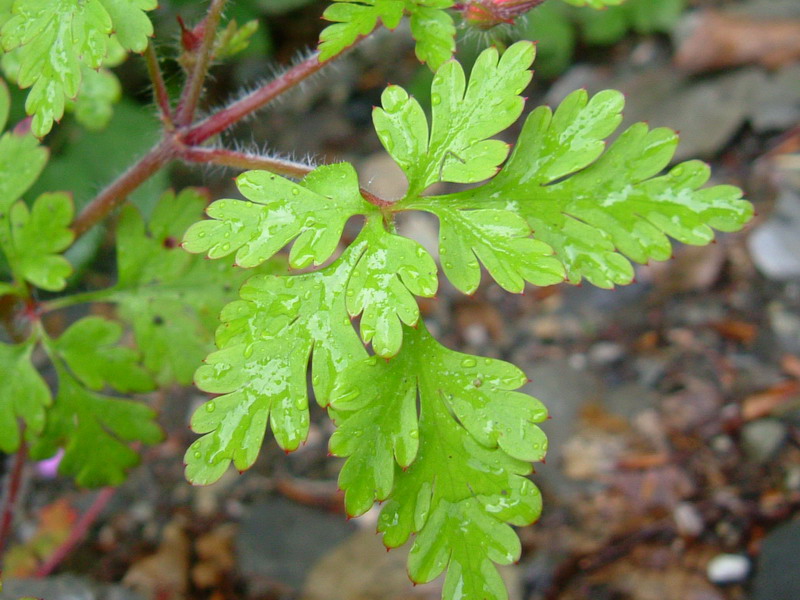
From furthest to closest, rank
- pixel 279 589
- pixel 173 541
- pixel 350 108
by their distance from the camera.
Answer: pixel 350 108 → pixel 173 541 → pixel 279 589

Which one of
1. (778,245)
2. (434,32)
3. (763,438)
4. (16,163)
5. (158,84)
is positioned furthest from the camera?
(778,245)

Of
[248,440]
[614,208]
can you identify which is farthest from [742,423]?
[248,440]

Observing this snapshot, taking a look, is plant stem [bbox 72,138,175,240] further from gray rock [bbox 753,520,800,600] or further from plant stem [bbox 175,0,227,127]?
gray rock [bbox 753,520,800,600]

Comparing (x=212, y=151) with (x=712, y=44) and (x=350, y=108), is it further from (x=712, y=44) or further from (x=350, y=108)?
(x=712, y=44)

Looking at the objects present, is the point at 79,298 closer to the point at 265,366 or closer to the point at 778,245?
the point at 265,366

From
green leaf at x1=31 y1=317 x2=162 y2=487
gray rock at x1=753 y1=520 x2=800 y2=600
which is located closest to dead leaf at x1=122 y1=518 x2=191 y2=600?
green leaf at x1=31 y1=317 x2=162 y2=487

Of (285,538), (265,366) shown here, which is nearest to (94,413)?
(265,366)
